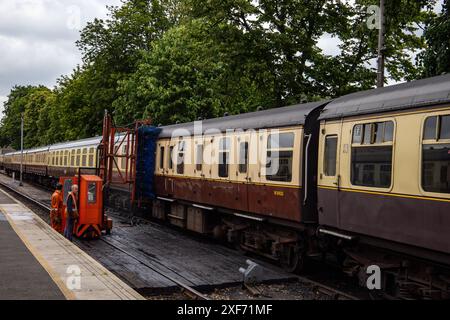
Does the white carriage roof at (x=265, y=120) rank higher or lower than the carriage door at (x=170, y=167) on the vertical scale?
higher

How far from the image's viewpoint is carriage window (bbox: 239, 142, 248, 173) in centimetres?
1309

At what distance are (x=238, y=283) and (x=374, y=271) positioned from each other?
2829mm

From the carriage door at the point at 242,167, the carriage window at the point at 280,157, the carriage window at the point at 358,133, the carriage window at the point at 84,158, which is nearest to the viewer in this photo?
the carriage window at the point at 358,133

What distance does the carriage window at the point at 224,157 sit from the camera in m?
14.0

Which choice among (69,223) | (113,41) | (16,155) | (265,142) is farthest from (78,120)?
Result: (265,142)

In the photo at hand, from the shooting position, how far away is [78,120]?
156 feet

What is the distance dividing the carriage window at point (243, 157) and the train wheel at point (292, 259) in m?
2.29

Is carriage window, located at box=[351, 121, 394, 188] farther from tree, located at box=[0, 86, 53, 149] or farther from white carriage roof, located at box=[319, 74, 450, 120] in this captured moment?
tree, located at box=[0, 86, 53, 149]

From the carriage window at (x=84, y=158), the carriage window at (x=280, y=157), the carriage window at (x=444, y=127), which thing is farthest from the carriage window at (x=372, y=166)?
the carriage window at (x=84, y=158)

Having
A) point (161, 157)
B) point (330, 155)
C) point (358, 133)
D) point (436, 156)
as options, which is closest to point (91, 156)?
point (161, 157)

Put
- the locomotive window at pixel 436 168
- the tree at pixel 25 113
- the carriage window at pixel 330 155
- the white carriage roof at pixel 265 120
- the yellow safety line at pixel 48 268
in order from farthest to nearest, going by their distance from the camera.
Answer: the tree at pixel 25 113, the white carriage roof at pixel 265 120, the carriage window at pixel 330 155, the yellow safety line at pixel 48 268, the locomotive window at pixel 436 168

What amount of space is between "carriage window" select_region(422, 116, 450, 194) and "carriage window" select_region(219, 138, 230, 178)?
6.83 m

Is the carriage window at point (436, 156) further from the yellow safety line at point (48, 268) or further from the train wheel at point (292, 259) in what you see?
the yellow safety line at point (48, 268)

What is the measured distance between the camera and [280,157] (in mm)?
11672
